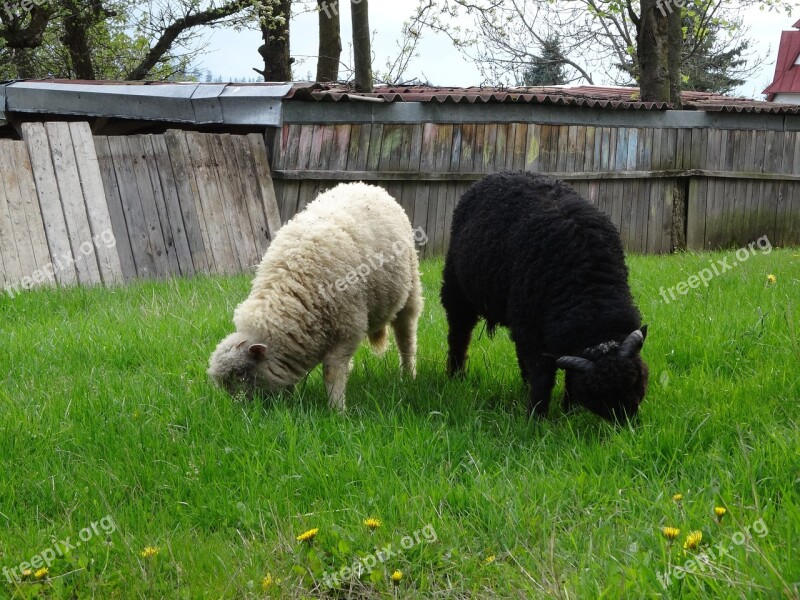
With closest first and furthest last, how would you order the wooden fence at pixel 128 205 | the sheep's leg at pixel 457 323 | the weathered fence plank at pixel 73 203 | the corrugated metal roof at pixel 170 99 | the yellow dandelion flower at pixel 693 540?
the yellow dandelion flower at pixel 693 540 → the sheep's leg at pixel 457 323 → the wooden fence at pixel 128 205 → the weathered fence plank at pixel 73 203 → the corrugated metal roof at pixel 170 99

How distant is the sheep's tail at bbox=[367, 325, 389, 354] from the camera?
579 centimetres

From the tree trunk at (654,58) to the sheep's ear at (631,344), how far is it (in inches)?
431

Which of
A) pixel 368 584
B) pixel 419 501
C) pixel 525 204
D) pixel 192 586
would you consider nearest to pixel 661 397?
pixel 525 204

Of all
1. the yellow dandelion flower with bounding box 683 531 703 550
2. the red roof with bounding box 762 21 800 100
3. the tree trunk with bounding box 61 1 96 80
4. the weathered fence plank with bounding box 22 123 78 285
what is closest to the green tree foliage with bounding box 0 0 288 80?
the tree trunk with bounding box 61 1 96 80

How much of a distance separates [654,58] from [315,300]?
37.0 feet

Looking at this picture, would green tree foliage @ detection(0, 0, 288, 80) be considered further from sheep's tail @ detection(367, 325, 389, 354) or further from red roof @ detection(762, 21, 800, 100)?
red roof @ detection(762, 21, 800, 100)

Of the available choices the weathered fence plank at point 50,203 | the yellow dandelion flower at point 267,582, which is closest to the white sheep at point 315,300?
the yellow dandelion flower at point 267,582

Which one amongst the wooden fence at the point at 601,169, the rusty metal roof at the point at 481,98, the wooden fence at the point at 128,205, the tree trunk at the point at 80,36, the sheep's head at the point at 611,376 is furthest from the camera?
the tree trunk at the point at 80,36

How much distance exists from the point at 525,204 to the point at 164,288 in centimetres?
422

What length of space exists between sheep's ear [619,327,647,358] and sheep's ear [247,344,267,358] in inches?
78.3

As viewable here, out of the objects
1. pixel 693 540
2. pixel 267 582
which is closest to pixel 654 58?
pixel 693 540

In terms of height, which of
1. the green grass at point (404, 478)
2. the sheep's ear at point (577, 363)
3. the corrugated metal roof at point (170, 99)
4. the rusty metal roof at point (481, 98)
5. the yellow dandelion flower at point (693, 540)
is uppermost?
the corrugated metal roof at point (170, 99)

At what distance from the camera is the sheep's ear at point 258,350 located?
456cm

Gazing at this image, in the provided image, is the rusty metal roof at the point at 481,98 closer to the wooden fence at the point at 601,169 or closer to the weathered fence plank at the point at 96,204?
the wooden fence at the point at 601,169
